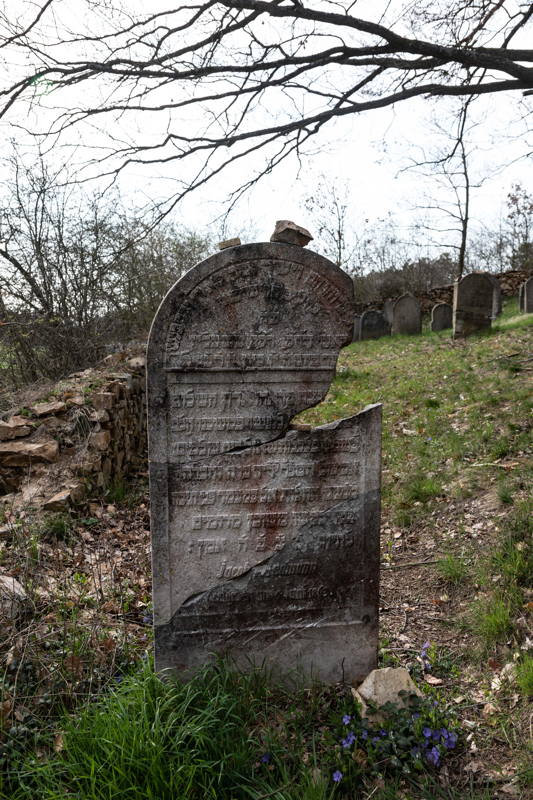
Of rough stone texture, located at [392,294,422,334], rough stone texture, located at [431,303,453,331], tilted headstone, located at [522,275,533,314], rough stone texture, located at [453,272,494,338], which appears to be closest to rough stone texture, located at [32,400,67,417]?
Answer: rough stone texture, located at [453,272,494,338]

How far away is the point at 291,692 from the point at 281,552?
81cm

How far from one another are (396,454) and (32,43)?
6.03 m

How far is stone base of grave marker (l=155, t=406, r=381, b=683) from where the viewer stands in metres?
3.02

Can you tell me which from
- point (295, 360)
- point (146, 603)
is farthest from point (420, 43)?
point (146, 603)

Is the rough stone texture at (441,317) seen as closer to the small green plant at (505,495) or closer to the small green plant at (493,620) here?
the small green plant at (505,495)

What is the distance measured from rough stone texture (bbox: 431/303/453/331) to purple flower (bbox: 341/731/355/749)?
14.7 meters

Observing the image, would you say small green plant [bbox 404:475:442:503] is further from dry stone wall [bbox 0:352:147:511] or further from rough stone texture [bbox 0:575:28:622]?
rough stone texture [bbox 0:575:28:622]

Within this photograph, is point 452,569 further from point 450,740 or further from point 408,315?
point 408,315

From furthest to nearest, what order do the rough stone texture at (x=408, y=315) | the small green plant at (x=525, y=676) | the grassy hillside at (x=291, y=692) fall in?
the rough stone texture at (x=408, y=315), the small green plant at (x=525, y=676), the grassy hillside at (x=291, y=692)

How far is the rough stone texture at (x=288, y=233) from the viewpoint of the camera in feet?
9.70

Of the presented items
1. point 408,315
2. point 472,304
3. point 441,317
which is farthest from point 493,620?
point 408,315

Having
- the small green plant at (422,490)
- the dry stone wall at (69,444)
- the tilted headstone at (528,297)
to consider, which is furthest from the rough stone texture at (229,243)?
the tilted headstone at (528,297)

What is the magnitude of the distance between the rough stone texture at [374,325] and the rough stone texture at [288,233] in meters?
15.4

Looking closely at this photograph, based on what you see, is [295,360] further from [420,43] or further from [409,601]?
[420,43]
